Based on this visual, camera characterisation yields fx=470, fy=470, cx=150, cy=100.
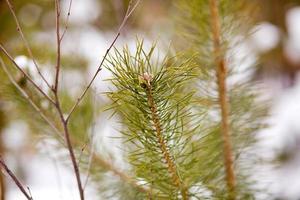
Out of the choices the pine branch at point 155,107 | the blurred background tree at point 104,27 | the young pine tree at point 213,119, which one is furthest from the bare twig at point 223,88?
the blurred background tree at point 104,27

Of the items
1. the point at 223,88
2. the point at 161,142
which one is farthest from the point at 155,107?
the point at 223,88

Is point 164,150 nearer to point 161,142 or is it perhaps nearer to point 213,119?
point 161,142

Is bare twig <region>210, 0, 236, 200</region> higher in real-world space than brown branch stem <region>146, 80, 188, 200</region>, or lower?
higher

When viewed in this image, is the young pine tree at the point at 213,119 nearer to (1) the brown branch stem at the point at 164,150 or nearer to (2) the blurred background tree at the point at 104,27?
(1) the brown branch stem at the point at 164,150

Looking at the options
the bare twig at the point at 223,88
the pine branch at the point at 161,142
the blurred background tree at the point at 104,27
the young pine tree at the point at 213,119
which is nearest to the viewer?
the pine branch at the point at 161,142

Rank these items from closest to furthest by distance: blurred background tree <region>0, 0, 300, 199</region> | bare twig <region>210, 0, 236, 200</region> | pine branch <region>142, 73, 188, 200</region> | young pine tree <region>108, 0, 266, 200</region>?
1. pine branch <region>142, 73, 188, 200</region>
2. young pine tree <region>108, 0, 266, 200</region>
3. bare twig <region>210, 0, 236, 200</region>
4. blurred background tree <region>0, 0, 300, 199</region>

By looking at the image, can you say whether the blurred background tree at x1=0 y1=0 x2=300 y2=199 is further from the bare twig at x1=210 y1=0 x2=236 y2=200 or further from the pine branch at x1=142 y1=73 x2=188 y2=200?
the pine branch at x1=142 y1=73 x2=188 y2=200

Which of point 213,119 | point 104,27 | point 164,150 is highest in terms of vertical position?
point 104,27

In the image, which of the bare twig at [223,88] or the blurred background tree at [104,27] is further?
the blurred background tree at [104,27]

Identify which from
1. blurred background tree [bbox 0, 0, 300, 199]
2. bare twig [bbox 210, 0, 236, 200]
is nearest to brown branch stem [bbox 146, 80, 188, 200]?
bare twig [bbox 210, 0, 236, 200]

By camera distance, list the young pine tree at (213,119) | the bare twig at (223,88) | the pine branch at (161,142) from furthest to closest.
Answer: the bare twig at (223,88), the young pine tree at (213,119), the pine branch at (161,142)
